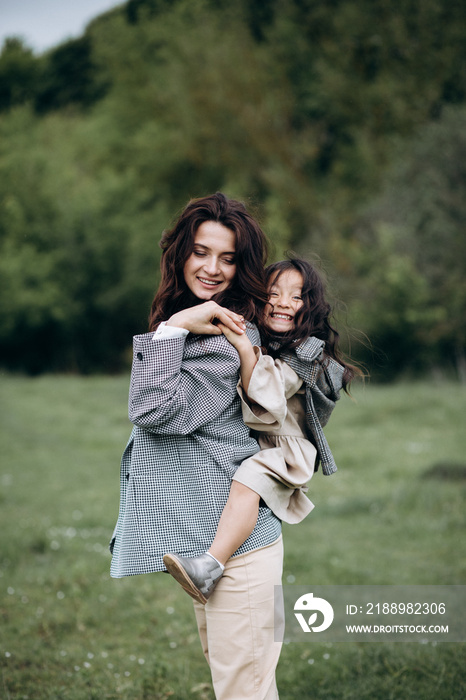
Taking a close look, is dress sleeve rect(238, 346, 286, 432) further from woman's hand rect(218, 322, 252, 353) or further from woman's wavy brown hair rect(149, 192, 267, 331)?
woman's wavy brown hair rect(149, 192, 267, 331)

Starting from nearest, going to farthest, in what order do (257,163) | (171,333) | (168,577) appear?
(171,333), (168,577), (257,163)

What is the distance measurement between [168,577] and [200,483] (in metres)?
3.47

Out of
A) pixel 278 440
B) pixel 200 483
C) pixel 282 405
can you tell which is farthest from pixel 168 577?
pixel 282 405

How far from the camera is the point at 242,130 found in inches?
965

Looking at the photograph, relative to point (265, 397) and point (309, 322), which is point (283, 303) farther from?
point (265, 397)

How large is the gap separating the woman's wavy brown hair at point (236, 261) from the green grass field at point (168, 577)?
6.60 feet

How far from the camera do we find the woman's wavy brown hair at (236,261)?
7.79 feet

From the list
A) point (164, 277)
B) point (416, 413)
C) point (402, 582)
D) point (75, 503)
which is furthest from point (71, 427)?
point (164, 277)

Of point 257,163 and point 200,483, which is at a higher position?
point 257,163

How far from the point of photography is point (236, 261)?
2.39 metres

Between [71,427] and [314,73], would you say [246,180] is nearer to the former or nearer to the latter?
[314,73]

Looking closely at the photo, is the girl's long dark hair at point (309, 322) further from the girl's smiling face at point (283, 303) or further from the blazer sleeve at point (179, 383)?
the blazer sleeve at point (179, 383)

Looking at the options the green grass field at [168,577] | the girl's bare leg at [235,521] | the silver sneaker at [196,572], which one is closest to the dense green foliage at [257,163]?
the green grass field at [168,577]

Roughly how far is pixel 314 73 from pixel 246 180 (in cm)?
546
